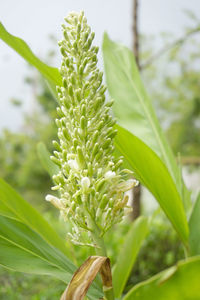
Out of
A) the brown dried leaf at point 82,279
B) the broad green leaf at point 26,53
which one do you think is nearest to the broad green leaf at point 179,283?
the brown dried leaf at point 82,279

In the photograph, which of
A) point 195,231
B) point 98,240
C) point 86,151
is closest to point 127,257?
point 195,231

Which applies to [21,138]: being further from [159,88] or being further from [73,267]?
[73,267]

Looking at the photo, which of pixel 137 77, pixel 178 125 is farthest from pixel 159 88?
pixel 137 77

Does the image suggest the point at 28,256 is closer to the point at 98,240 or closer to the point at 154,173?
the point at 98,240

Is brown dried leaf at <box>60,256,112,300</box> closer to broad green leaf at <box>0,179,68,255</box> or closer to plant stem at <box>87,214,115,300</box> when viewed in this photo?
plant stem at <box>87,214,115,300</box>

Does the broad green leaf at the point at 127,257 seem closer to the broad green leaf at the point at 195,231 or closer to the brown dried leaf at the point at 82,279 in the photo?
the broad green leaf at the point at 195,231

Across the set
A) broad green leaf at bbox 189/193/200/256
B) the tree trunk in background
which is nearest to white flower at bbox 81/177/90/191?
broad green leaf at bbox 189/193/200/256
